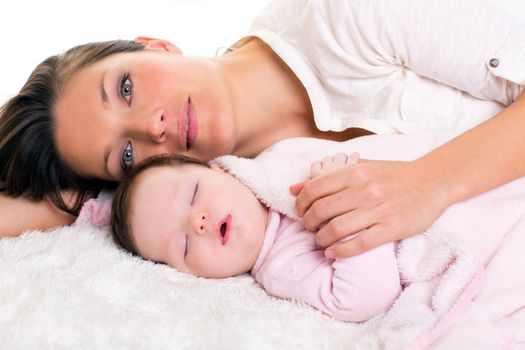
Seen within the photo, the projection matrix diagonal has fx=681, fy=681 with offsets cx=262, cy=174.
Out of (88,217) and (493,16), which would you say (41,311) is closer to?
(88,217)

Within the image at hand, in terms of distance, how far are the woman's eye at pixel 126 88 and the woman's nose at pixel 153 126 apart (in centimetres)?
7

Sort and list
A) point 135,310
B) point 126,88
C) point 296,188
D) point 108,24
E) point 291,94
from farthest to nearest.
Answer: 1. point 108,24
2. point 291,94
3. point 126,88
4. point 296,188
5. point 135,310

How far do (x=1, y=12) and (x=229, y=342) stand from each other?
97.2 inches

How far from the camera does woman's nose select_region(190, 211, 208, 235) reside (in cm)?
131

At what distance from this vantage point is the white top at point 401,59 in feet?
4.86

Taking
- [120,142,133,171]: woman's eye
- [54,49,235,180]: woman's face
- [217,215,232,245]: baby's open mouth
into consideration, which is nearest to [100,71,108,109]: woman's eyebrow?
[54,49,235,180]: woman's face

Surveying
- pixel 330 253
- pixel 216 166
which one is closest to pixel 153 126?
pixel 216 166

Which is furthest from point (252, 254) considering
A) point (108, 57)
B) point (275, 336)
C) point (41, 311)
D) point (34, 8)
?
point (34, 8)

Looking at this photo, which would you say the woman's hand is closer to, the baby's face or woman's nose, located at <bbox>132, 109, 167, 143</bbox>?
the baby's face

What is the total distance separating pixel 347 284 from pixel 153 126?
23.3 inches

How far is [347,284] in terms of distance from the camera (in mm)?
1201

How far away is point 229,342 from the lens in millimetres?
1067

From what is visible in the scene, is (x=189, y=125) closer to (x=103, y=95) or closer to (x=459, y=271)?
(x=103, y=95)

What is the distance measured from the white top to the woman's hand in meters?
0.34
